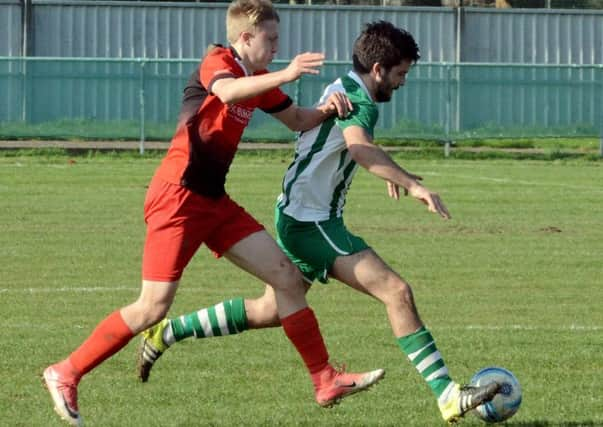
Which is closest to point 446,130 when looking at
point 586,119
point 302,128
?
point 586,119

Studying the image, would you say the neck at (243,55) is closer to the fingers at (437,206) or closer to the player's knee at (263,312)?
the fingers at (437,206)

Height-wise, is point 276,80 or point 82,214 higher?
point 276,80

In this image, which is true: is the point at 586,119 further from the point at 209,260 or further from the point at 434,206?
the point at 434,206

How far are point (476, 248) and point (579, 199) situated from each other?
6.11 metres

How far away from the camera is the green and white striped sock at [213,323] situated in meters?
7.79

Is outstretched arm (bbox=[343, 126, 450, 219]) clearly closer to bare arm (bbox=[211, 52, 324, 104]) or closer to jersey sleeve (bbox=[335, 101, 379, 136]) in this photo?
jersey sleeve (bbox=[335, 101, 379, 136])

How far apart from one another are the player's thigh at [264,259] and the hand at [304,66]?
3.51 ft

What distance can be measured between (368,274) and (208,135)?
103 cm

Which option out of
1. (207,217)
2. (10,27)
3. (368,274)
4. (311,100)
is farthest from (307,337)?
(10,27)

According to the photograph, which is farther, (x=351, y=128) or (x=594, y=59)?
(x=594, y=59)

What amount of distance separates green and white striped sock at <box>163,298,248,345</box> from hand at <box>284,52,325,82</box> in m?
1.84

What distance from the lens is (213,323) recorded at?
7.84 m

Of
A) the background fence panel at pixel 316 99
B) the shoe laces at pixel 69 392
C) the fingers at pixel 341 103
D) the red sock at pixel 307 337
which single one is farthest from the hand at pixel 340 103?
the background fence panel at pixel 316 99

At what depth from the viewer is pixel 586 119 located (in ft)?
100
